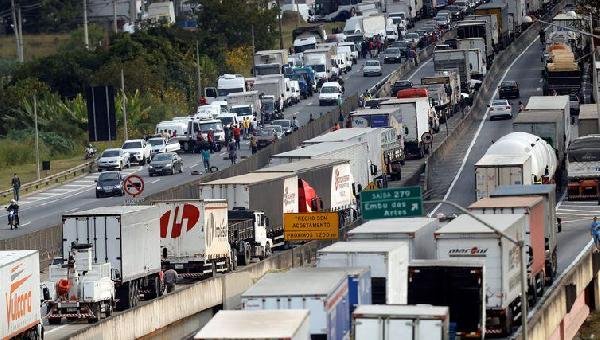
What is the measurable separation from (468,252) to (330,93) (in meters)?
83.3

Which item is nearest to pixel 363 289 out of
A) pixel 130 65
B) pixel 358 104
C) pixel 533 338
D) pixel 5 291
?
pixel 533 338

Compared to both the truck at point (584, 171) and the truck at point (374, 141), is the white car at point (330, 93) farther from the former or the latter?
the truck at point (584, 171)

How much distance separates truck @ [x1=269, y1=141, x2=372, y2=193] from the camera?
81438mm

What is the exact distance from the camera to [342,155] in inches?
3233

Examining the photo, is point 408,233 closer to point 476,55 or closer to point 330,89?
point 476,55

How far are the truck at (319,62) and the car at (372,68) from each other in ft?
9.04

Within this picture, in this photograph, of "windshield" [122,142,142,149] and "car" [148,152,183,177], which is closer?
"car" [148,152,183,177]

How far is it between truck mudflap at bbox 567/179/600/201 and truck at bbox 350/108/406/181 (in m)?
10.2

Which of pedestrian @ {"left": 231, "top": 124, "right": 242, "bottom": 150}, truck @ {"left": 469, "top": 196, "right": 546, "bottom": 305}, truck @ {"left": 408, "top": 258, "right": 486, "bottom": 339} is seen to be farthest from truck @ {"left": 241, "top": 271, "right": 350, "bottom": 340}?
pedestrian @ {"left": 231, "top": 124, "right": 242, "bottom": 150}

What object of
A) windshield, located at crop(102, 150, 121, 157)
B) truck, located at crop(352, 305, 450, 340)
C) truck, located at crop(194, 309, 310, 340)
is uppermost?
truck, located at crop(194, 309, 310, 340)

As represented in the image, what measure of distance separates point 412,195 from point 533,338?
9741 millimetres

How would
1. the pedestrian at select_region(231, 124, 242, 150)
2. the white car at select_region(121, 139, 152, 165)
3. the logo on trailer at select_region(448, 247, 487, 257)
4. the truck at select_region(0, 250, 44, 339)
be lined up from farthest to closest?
the pedestrian at select_region(231, 124, 242, 150) → the white car at select_region(121, 139, 152, 165) → the logo on trailer at select_region(448, 247, 487, 257) → the truck at select_region(0, 250, 44, 339)

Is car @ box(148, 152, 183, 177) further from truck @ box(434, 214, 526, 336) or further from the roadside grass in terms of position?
the roadside grass

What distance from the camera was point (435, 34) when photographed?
162750 millimetres
